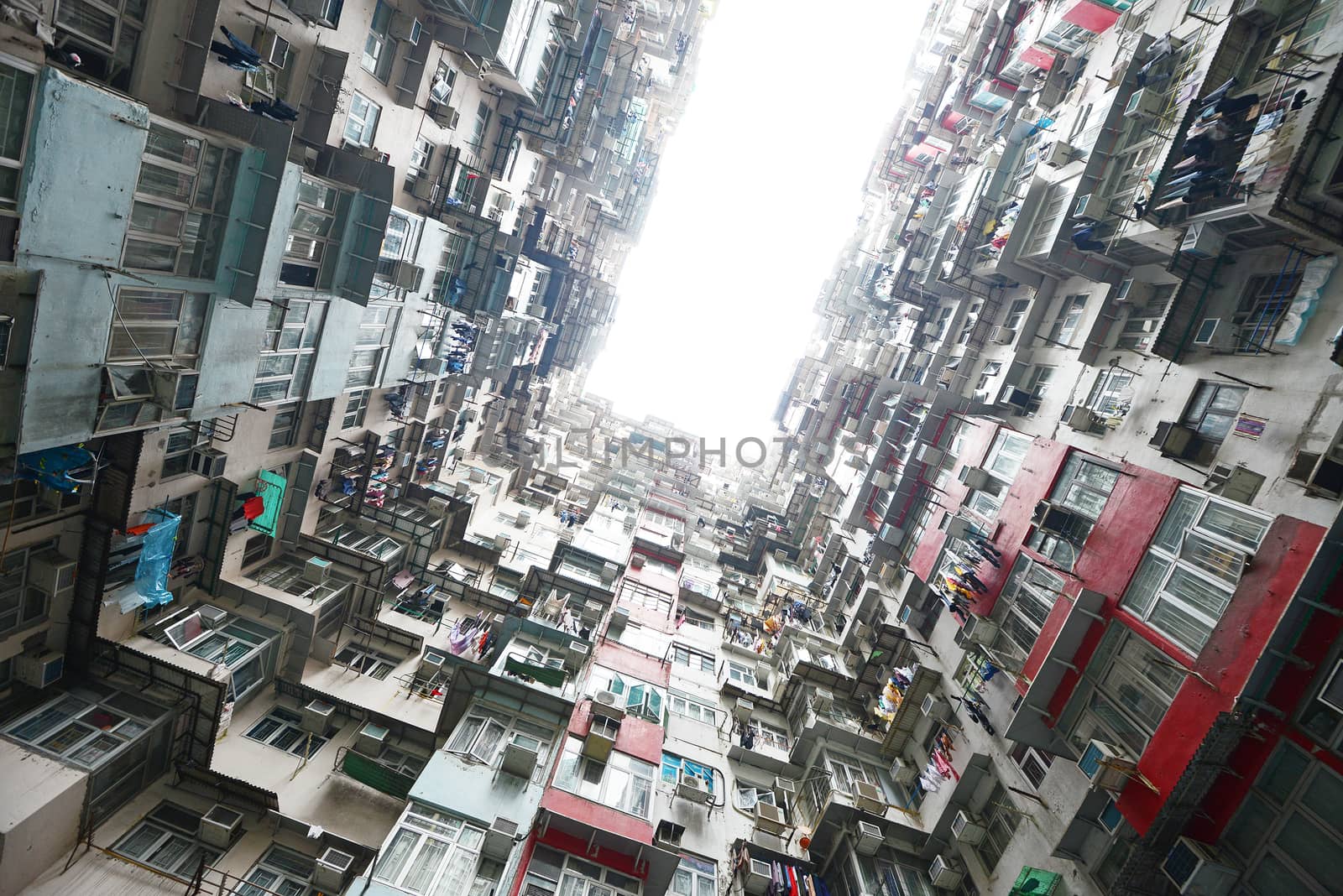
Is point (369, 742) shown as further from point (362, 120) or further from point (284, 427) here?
point (362, 120)

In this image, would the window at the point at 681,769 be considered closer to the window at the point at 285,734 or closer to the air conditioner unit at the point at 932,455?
the window at the point at 285,734

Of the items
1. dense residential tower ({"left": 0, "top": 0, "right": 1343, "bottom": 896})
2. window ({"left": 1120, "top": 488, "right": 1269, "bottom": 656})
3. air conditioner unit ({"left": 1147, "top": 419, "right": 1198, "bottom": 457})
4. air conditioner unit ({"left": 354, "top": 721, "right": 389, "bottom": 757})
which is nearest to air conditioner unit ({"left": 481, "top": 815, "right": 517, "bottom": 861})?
dense residential tower ({"left": 0, "top": 0, "right": 1343, "bottom": 896})

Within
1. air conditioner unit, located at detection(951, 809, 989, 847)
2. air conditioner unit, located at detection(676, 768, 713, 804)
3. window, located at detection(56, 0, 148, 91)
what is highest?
window, located at detection(56, 0, 148, 91)

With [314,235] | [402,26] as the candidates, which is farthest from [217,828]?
[402,26]

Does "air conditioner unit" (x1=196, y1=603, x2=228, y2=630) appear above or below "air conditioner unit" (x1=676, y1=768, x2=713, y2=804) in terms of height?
above

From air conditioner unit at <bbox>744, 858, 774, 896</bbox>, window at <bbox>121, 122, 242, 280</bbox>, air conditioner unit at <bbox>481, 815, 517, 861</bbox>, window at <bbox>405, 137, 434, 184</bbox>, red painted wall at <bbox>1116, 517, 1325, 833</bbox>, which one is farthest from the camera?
window at <bbox>405, 137, 434, 184</bbox>

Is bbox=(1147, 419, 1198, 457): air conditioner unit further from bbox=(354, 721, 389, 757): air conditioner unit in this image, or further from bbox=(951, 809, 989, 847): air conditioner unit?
bbox=(354, 721, 389, 757): air conditioner unit

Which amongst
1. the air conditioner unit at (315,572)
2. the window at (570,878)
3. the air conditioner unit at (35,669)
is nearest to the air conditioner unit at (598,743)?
the window at (570,878)
